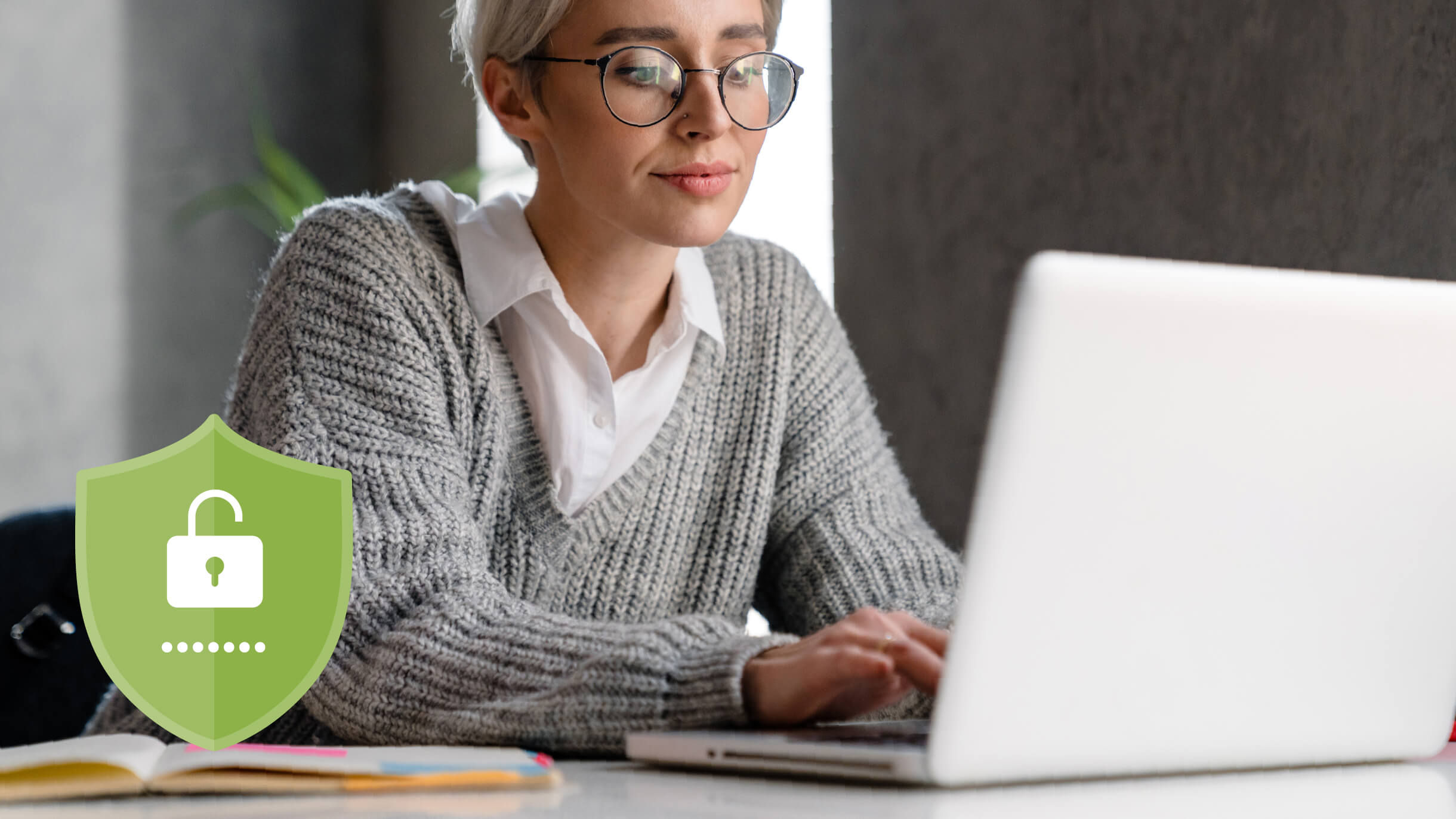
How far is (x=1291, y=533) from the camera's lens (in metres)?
0.65

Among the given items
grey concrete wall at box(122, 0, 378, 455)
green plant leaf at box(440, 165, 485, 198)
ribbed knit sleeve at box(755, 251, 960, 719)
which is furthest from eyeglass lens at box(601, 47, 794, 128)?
grey concrete wall at box(122, 0, 378, 455)

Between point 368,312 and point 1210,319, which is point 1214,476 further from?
point 368,312

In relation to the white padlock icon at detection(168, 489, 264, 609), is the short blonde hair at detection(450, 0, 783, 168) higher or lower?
higher

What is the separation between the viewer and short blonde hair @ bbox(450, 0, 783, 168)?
1.29 m

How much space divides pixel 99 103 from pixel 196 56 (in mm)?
312

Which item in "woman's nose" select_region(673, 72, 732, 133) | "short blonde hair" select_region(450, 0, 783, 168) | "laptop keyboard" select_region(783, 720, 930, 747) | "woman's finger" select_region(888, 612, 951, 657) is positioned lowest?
"laptop keyboard" select_region(783, 720, 930, 747)

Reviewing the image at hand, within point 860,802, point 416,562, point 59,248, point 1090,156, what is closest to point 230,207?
point 59,248

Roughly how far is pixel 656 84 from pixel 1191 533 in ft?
2.45

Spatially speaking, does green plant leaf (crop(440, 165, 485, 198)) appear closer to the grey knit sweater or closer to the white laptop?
the grey knit sweater

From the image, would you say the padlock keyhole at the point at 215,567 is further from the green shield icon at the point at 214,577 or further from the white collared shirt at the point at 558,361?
the white collared shirt at the point at 558,361

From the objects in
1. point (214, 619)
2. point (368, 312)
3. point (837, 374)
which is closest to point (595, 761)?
point (214, 619)

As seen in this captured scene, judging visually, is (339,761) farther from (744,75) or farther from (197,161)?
(197,161)

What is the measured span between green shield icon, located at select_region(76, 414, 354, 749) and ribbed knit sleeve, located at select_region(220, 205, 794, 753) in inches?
7.1

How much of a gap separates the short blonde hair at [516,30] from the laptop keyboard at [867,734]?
74 centimetres
